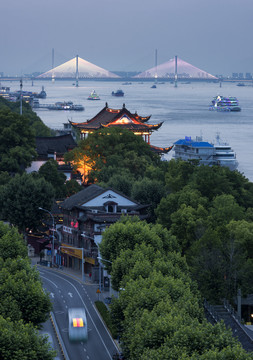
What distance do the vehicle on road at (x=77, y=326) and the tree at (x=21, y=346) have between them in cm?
982

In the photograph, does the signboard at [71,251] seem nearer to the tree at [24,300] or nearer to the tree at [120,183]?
the tree at [120,183]

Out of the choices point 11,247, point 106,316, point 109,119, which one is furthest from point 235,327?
point 109,119

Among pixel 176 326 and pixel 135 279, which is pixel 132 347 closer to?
pixel 176 326

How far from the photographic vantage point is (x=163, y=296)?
42031mm

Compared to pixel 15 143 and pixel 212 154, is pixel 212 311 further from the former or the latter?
pixel 212 154

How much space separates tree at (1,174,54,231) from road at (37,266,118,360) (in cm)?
792

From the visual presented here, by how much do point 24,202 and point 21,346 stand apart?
40.3 m

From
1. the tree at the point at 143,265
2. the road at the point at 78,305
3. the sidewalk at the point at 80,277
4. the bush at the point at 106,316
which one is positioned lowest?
the sidewalk at the point at 80,277

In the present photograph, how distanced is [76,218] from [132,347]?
105ft

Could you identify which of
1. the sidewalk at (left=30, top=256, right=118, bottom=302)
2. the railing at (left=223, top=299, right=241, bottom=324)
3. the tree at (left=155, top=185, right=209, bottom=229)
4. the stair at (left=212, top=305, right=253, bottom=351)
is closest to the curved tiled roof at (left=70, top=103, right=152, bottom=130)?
the tree at (left=155, top=185, right=209, bottom=229)

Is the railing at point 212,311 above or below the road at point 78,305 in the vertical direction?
above

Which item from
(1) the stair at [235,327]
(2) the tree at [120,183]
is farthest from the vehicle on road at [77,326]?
(2) the tree at [120,183]

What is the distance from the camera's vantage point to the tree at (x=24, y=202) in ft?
247

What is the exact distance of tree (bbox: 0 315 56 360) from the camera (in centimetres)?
3581
